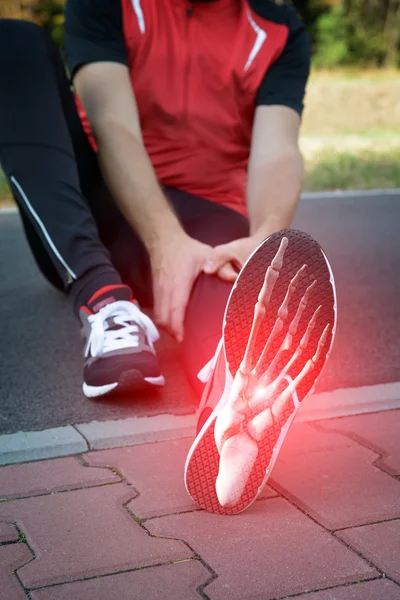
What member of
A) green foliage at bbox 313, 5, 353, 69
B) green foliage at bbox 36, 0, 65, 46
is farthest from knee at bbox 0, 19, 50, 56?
green foliage at bbox 313, 5, 353, 69

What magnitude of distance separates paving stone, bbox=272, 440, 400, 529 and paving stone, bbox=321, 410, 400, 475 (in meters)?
0.03

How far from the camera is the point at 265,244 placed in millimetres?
1571

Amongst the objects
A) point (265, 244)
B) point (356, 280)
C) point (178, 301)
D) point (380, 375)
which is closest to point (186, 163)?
point (178, 301)

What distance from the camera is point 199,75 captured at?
8.36 ft

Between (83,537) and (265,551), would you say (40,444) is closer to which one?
(83,537)

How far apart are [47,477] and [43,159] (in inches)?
34.4

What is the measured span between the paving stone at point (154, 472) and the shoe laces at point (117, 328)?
255mm

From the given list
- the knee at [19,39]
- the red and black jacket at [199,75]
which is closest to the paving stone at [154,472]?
the red and black jacket at [199,75]

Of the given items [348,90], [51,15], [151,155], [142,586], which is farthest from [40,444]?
[51,15]

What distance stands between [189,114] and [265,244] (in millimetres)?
1073

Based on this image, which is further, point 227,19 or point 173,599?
point 227,19

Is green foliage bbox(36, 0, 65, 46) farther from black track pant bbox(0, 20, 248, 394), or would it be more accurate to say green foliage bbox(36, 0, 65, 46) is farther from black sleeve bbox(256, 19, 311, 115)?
black track pant bbox(0, 20, 248, 394)

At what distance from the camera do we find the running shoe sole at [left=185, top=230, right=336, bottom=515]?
1.54 m

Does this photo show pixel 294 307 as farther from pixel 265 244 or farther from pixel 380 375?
pixel 380 375
